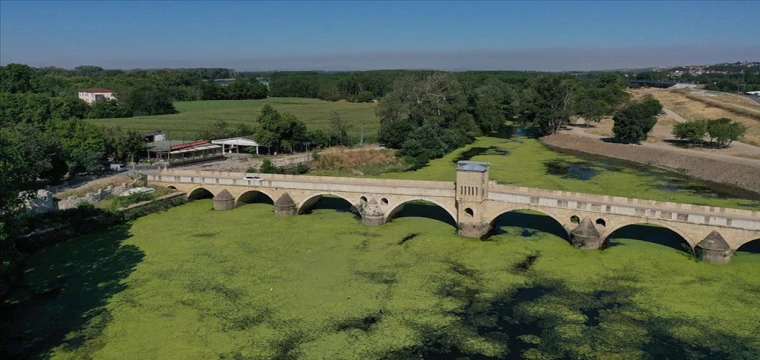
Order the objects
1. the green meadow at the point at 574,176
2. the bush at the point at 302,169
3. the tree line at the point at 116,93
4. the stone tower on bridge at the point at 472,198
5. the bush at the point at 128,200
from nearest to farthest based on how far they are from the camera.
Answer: the stone tower on bridge at the point at 472,198
the bush at the point at 128,200
the green meadow at the point at 574,176
the bush at the point at 302,169
the tree line at the point at 116,93

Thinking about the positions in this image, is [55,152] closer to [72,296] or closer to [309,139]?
[72,296]

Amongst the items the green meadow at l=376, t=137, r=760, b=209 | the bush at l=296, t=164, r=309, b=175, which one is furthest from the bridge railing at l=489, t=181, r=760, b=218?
the bush at l=296, t=164, r=309, b=175

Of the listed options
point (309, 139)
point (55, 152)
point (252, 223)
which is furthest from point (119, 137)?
point (252, 223)

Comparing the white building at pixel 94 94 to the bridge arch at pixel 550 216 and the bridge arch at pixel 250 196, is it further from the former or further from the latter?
the bridge arch at pixel 550 216

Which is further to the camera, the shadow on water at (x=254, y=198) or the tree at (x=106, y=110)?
the tree at (x=106, y=110)

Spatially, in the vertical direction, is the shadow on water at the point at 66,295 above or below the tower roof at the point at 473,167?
below

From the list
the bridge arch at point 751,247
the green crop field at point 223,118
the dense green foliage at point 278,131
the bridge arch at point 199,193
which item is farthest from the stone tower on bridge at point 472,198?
the green crop field at point 223,118
